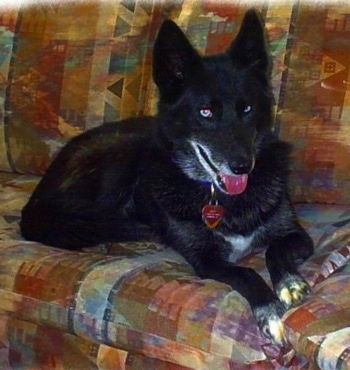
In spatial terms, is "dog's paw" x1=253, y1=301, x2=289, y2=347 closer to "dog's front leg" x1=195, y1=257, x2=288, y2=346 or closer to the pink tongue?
"dog's front leg" x1=195, y1=257, x2=288, y2=346

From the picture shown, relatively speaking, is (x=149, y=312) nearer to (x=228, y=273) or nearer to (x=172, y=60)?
(x=228, y=273)

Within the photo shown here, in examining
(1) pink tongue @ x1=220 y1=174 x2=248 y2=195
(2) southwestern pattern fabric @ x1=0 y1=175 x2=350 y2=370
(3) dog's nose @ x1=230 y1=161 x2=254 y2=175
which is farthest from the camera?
(1) pink tongue @ x1=220 y1=174 x2=248 y2=195

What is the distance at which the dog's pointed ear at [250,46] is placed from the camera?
1.84 metres

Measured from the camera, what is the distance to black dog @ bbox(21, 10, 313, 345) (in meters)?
1.78

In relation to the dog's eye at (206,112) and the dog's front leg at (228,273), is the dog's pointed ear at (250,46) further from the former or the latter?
the dog's front leg at (228,273)

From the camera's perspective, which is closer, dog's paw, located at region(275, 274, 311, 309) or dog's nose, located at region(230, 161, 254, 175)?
dog's paw, located at region(275, 274, 311, 309)

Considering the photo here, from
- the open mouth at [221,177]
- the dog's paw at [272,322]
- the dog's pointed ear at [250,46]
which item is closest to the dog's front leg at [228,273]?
the dog's paw at [272,322]

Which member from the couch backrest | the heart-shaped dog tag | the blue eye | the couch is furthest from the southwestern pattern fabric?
the blue eye

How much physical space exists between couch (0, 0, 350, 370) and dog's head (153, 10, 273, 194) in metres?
0.21

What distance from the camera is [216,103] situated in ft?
5.85

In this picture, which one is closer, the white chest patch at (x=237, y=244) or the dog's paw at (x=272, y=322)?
the dog's paw at (x=272, y=322)

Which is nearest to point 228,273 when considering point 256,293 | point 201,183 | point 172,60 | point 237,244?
point 256,293

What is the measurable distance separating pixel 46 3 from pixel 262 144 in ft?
3.18

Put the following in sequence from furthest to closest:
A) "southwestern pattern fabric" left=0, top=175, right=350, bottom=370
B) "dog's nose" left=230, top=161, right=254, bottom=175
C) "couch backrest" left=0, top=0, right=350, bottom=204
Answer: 1. "couch backrest" left=0, top=0, right=350, bottom=204
2. "dog's nose" left=230, top=161, right=254, bottom=175
3. "southwestern pattern fabric" left=0, top=175, right=350, bottom=370
